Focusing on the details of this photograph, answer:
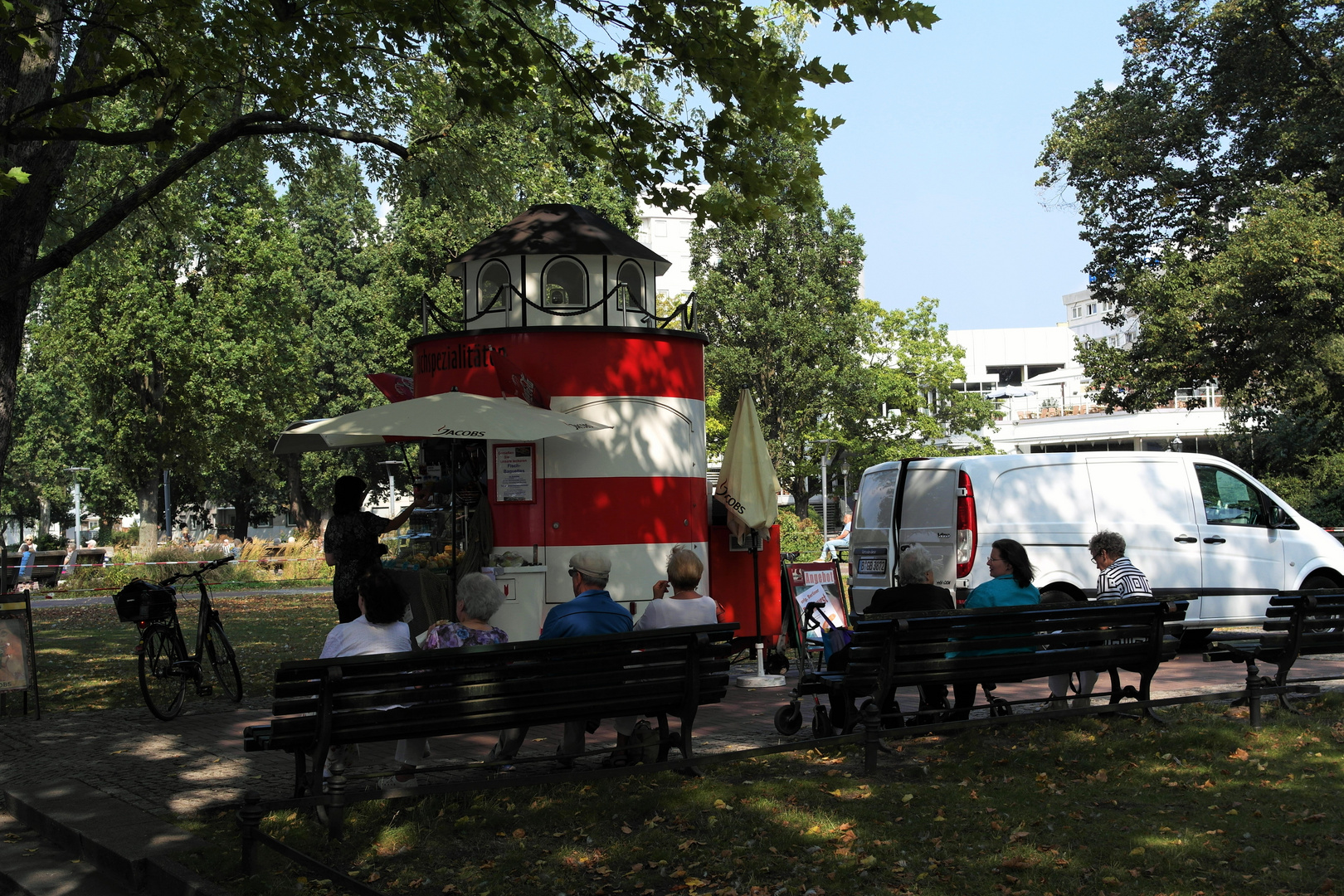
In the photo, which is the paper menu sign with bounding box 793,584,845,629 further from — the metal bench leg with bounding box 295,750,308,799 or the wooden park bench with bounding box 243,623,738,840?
the metal bench leg with bounding box 295,750,308,799

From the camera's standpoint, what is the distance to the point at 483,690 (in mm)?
6402

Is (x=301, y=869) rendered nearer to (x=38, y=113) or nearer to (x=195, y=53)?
(x=38, y=113)

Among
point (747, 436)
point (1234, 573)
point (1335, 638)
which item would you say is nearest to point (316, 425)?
point (747, 436)

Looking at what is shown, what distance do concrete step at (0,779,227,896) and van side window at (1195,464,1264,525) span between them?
11358mm

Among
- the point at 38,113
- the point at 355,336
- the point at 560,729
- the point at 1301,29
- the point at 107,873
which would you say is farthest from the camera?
the point at 355,336

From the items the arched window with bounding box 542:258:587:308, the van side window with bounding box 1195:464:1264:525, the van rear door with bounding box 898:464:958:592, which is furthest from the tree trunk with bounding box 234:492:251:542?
the van side window with bounding box 1195:464:1264:525

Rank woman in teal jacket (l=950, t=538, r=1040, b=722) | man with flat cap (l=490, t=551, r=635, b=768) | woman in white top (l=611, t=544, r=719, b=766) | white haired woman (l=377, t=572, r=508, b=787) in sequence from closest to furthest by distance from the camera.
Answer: white haired woman (l=377, t=572, r=508, b=787), man with flat cap (l=490, t=551, r=635, b=768), woman in white top (l=611, t=544, r=719, b=766), woman in teal jacket (l=950, t=538, r=1040, b=722)

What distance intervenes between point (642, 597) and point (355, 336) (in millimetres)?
43592

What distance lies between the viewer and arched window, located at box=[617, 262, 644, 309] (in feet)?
40.7

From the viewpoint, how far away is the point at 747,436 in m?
11.7

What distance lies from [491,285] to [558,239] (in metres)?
0.82

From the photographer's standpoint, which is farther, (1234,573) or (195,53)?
(1234,573)

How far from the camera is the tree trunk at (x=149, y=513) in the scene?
1644 inches

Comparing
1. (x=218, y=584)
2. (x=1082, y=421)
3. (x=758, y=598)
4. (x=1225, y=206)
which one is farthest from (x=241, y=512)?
(x=758, y=598)
